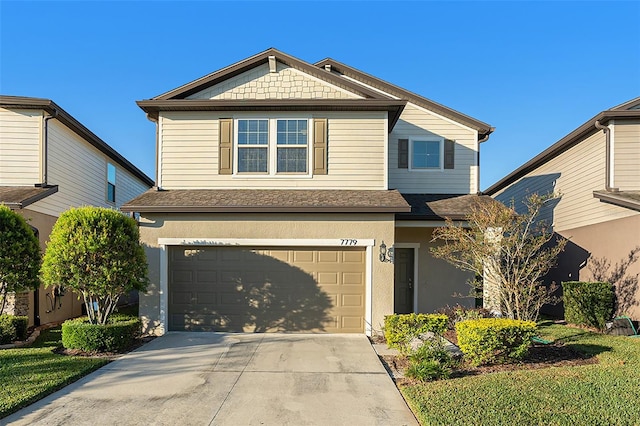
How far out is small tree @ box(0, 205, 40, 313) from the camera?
8148 millimetres

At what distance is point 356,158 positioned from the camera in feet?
33.4

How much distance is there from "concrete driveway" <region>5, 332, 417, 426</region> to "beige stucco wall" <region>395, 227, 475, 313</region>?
4.18 m

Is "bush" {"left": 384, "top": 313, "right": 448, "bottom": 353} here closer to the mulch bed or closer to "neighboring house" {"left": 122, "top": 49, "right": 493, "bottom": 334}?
the mulch bed

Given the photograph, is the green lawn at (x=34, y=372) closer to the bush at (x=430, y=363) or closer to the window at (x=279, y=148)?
the bush at (x=430, y=363)

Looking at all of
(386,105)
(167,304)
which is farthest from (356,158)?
(167,304)

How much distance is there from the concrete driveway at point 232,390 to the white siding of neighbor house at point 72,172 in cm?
610

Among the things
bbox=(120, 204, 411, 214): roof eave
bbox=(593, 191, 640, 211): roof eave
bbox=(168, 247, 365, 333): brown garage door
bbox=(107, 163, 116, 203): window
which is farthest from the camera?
bbox=(107, 163, 116, 203): window

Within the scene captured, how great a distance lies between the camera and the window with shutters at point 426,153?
12289 millimetres

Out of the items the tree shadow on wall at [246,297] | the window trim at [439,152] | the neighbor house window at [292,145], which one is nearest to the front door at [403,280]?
Answer: the window trim at [439,152]

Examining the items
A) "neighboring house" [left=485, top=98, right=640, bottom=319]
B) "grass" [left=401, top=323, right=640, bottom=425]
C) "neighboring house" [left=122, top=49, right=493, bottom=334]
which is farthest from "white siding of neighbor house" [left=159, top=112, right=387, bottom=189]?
"grass" [left=401, top=323, right=640, bottom=425]

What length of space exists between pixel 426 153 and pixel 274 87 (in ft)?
16.6

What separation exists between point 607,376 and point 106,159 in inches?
629

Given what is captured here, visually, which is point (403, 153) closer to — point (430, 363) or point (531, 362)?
point (531, 362)

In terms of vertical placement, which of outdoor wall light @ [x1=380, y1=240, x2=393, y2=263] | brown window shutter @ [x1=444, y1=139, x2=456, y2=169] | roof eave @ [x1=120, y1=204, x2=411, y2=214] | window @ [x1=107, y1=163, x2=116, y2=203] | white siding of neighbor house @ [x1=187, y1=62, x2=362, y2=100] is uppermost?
white siding of neighbor house @ [x1=187, y1=62, x2=362, y2=100]
